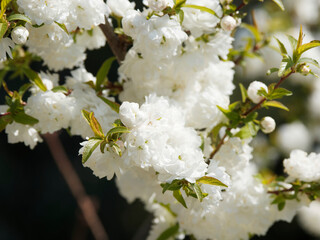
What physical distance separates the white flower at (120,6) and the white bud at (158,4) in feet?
0.49

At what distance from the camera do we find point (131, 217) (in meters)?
3.14

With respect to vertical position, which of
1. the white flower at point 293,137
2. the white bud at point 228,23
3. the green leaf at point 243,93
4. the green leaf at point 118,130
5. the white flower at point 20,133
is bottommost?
the white flower at point 293,137

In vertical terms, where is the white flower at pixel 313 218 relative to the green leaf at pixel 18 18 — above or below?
below

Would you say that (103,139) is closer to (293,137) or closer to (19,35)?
(19,35)

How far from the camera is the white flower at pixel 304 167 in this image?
3.17ft

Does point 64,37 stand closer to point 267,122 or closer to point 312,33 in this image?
point 267,122

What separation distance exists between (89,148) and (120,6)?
1.27ft

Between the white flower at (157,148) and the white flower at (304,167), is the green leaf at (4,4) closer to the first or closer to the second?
the white flower at (157,148)

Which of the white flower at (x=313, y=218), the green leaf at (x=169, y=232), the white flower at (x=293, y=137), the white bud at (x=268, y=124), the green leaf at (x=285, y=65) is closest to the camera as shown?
the green leaf at (x=285, y=65)

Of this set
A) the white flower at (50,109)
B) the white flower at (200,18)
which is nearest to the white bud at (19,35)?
the white flower at (50,109)

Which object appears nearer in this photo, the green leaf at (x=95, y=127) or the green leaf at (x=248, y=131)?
the green leaf at (x=95, y=127)

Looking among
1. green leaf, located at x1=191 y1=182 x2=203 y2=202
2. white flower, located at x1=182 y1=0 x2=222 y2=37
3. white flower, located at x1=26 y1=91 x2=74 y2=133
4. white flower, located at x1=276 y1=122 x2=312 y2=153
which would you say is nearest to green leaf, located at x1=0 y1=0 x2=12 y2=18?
white flower, located at x1=26 y1=91 x2=74 y2=133

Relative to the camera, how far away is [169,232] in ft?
4.04

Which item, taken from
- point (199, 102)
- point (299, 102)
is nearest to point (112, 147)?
point (199, 102)
